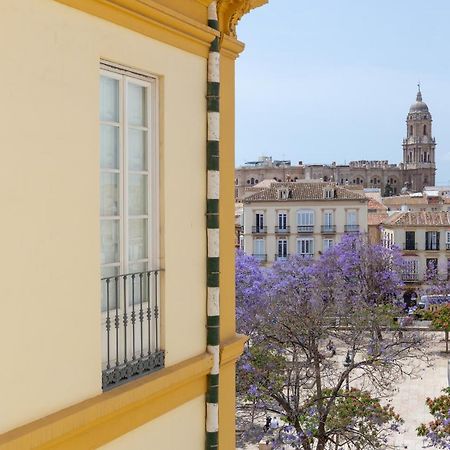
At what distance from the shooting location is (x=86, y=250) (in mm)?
3484

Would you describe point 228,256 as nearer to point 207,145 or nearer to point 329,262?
point 207,145

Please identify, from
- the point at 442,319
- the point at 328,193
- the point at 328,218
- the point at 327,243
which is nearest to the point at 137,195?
the point at 442,319

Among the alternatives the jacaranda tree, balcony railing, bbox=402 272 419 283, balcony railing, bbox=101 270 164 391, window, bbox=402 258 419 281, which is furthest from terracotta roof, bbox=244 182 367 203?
balcony railing, bbox=101 270 164 391

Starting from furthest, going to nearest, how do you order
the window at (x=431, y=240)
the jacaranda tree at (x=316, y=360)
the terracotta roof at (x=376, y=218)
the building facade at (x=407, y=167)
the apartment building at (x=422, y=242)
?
the building facade at (x=407, y=167), the terracotta roof at (x=376, y=218), the window at (x=431, y=240), the apartment building at (x=422, y=242), the jacaranda tree at (x=316, y=360)

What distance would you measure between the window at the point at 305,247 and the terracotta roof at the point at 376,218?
289 inches

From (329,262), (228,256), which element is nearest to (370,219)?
(329,262)

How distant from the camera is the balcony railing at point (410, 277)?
43328 mm

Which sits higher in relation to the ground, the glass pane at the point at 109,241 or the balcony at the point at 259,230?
the glass pane at the point at 109,241

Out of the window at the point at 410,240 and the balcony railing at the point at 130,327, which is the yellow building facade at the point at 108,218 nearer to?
the balcony railing at the point at 130,327

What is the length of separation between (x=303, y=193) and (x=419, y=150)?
2434 inches

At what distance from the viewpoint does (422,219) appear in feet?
150

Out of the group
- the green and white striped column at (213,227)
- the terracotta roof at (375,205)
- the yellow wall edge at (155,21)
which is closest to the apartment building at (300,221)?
the terracotta roof at (375,205)

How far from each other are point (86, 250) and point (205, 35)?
1.81 meters

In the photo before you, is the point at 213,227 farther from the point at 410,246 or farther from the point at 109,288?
the point at 410,246
